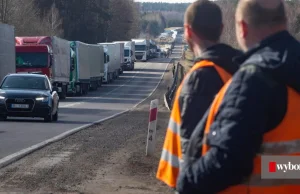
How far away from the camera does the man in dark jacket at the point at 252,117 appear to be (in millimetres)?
3674

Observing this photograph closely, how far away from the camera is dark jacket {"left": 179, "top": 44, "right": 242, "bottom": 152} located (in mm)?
4355

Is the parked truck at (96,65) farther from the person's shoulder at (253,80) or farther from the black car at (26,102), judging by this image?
the person's shoulder at (253,80)

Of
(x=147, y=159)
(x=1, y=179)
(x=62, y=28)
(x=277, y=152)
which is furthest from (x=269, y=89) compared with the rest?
(x=62, y=28)

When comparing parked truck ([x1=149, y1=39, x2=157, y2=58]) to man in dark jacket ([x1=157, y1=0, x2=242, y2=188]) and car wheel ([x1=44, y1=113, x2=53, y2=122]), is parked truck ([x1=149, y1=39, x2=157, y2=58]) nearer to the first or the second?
car wheel ([x1=44, y1=113, x2=53, y2=122])

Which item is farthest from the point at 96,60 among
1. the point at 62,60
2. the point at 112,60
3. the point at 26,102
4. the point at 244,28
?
the point at 244,28

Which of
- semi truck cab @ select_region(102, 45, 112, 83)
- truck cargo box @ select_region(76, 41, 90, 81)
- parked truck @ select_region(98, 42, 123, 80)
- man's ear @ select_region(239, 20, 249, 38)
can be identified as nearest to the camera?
man's ear @ select_region(239, 20, 249, 38)

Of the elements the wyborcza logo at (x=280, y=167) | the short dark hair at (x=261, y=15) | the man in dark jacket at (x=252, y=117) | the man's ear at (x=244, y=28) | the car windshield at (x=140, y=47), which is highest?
the short dark hair at (x=261, y=15)

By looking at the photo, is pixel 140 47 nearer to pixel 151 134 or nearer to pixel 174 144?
pixel 151 134

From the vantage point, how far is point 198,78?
14.5 ft

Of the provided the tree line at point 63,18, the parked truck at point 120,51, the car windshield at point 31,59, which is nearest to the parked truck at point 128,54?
the parked truck at point 120,51

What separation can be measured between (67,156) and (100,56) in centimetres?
5524

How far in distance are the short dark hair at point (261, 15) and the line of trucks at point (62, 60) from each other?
35674 millimetres

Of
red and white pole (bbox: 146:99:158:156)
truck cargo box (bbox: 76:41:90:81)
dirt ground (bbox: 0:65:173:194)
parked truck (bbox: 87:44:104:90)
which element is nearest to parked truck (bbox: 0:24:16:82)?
truck cargo box (bbox: 76:41:90:81)

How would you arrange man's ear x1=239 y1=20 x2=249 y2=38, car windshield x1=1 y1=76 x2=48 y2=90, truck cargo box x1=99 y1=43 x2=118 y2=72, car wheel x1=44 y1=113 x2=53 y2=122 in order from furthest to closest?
truck cargo box x1=99 y1=43 x2=118 y2=72
car windshield x1=1 y1=76 x2=48 y2=90
car wheel x1=44 y1=113 x2=53 y2=122
man's ear x1=239 y1=20 x2=249 y2=38
